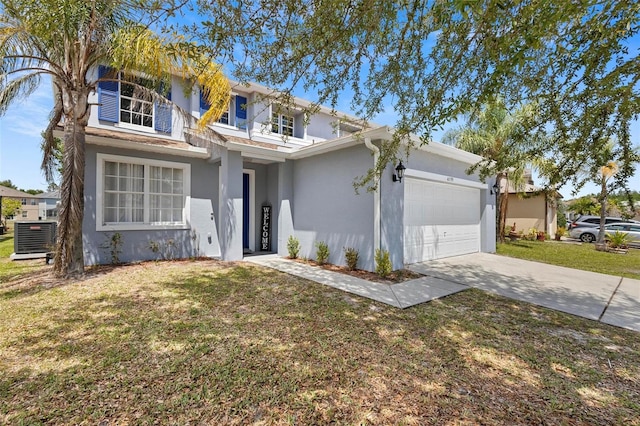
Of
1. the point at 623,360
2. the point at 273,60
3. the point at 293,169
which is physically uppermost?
the point at 273,60

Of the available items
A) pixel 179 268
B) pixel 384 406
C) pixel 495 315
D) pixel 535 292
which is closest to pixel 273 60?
pixel 384 406

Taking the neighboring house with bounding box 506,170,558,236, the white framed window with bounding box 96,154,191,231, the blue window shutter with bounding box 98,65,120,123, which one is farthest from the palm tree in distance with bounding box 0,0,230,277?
the neighboring house with bounding box 506,170,558,236

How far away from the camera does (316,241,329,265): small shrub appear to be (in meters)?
8.91

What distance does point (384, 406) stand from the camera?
2656mm

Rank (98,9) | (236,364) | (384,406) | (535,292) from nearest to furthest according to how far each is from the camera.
→ (384,406), (236,364), (98,9), (535,292)

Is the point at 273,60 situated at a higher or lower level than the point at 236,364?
higher

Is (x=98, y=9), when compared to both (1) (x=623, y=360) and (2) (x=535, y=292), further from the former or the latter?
(2) (x=535, y=292)

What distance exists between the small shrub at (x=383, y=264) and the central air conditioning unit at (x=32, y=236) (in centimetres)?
997

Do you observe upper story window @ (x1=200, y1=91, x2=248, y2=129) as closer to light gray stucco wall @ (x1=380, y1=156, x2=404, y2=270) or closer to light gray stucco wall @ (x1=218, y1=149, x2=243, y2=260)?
light gray stucco wall @ (x1=218, y1=149, x2=243, y2=260)

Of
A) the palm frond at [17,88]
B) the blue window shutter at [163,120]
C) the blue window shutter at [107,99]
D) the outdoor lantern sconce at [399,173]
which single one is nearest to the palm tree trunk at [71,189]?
the palm frond at [17,88]

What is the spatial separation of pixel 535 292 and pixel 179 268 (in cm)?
871

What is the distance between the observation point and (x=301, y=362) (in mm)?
3342

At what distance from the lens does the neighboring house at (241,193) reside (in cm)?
805

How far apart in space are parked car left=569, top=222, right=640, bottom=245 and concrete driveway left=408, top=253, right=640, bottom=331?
41.3ft
